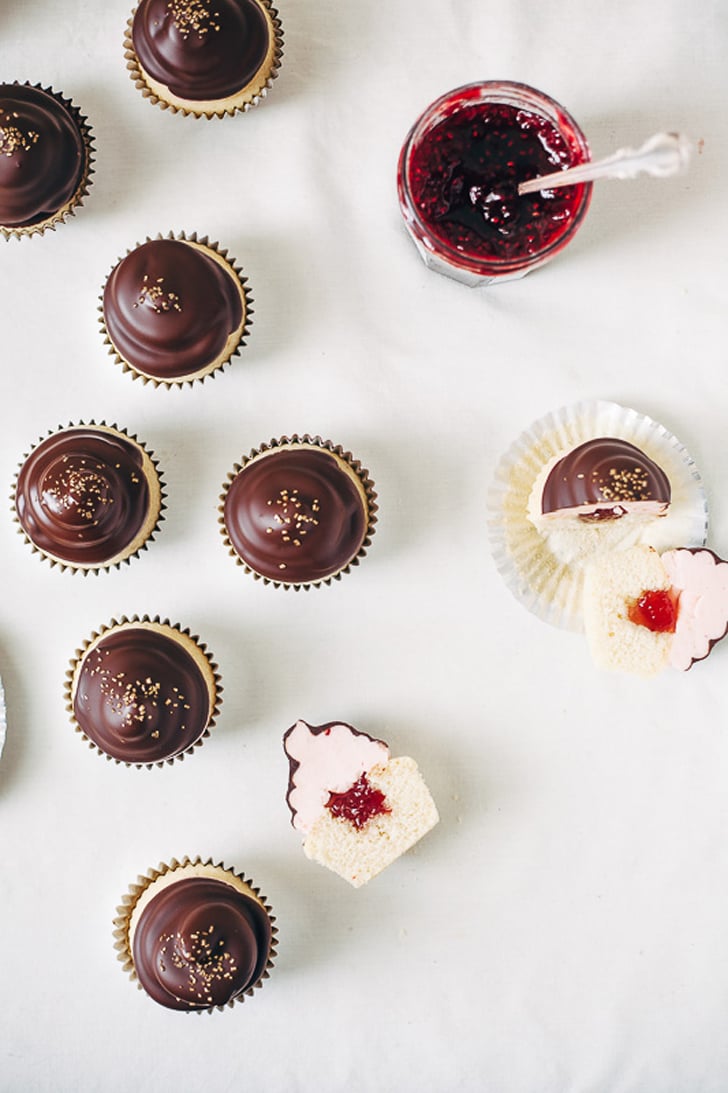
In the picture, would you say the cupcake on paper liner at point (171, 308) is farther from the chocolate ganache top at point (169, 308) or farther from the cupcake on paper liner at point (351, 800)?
the cupcake on paper liner at point (351, 800)

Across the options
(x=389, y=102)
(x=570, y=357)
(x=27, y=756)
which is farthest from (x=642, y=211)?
(x=27, y=756)

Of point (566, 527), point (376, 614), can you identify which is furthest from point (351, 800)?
point (566, 527)

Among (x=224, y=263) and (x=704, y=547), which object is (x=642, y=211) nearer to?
(x=704, y=547)

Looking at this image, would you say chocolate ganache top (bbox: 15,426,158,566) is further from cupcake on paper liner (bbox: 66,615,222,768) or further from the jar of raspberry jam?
the jar of raspberry jam

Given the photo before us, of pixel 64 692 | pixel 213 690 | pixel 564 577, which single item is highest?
pixel 564 577

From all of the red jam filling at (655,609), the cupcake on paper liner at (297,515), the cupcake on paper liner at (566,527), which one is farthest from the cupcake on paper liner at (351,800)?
the red jam filling at (655,609)
